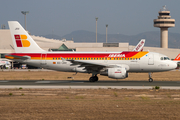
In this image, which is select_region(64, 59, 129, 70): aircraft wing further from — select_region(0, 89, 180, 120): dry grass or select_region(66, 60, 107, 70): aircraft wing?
select_region(0, 89, 180, 120): dry grass

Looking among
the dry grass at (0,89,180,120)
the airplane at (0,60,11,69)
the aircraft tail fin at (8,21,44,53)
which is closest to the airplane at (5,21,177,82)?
the aircraft tail fin at (8,21,44,53)

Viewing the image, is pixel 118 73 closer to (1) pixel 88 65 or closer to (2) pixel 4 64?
(1) pixel 88 65

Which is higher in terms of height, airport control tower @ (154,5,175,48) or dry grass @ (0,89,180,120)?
airport control tower @ (154,5,175,48)

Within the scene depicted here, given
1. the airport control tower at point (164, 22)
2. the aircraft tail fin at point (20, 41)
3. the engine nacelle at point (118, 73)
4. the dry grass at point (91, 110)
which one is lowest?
the dry grass at point (91, 110)

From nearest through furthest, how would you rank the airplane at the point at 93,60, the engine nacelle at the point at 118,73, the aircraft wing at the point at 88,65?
the engine nacelle at the point at 118,73 → the aircraft wing at the point at 88,65 → the airplane at the point at 93,60

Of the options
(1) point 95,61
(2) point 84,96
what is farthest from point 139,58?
(2) point 84,96

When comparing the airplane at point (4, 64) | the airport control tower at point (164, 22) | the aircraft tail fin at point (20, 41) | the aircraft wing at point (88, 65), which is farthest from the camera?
the airport control tower at point (164, 22)

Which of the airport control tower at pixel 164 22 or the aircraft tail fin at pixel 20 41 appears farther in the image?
the airport control tower at pixel 164 22

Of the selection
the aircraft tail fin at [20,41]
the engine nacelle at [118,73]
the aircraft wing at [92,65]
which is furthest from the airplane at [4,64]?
the engine nacelle at [118,73]

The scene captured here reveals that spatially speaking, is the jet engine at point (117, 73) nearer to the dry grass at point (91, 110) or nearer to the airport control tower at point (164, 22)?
the dry grass at point (91, 110)

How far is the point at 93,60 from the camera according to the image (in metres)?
36.2

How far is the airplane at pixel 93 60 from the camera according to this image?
35.0 meters

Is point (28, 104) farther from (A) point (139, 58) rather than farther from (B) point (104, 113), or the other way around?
(A) point (139, 58)

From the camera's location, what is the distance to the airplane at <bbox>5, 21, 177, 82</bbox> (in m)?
Result: 35.0
